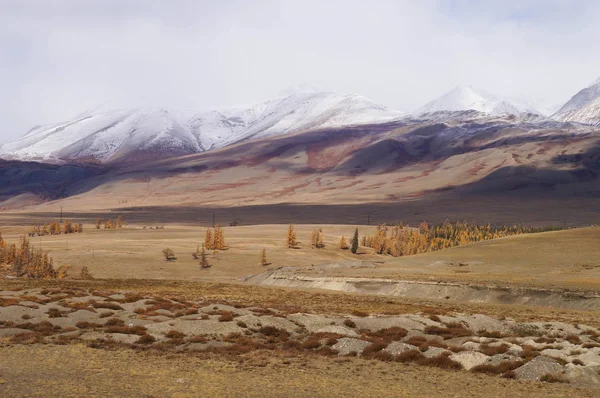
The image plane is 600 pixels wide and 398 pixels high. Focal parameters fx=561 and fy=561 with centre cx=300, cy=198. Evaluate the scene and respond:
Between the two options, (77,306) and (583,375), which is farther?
(77,306)

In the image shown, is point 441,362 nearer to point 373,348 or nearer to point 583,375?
Answer: point 373,348

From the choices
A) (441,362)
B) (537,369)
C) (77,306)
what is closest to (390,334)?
(441,362)

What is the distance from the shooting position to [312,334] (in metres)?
32.9

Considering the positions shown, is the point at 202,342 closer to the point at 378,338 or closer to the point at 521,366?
the point at 378,338

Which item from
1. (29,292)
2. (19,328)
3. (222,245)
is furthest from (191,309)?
(222,245)

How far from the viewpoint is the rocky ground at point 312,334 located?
27.3 m

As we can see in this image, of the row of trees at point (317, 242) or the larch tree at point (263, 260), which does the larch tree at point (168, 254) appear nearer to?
the larch tree at point (263, 260)

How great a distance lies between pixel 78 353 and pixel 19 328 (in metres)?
5.96

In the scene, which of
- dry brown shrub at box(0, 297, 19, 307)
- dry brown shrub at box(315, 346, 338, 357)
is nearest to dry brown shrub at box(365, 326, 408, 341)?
dry brown shrub at box(315, 346, 338, 357)

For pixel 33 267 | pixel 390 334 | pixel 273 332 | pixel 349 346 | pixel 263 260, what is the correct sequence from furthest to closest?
pixel 263 260 → pixel 33 267 → pixel 390 334 → pixel 273 332 → pixel 349 346

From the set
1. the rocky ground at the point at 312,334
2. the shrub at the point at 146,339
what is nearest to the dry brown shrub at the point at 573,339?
the rocky ground at the point at 312,334

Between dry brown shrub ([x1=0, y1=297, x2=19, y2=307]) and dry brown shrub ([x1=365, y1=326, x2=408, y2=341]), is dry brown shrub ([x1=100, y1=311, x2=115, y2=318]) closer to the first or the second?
dry brown shrub ([x1=0, y1=297, x2=19, y2=307])

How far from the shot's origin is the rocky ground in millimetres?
27266

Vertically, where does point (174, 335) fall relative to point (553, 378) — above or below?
above
